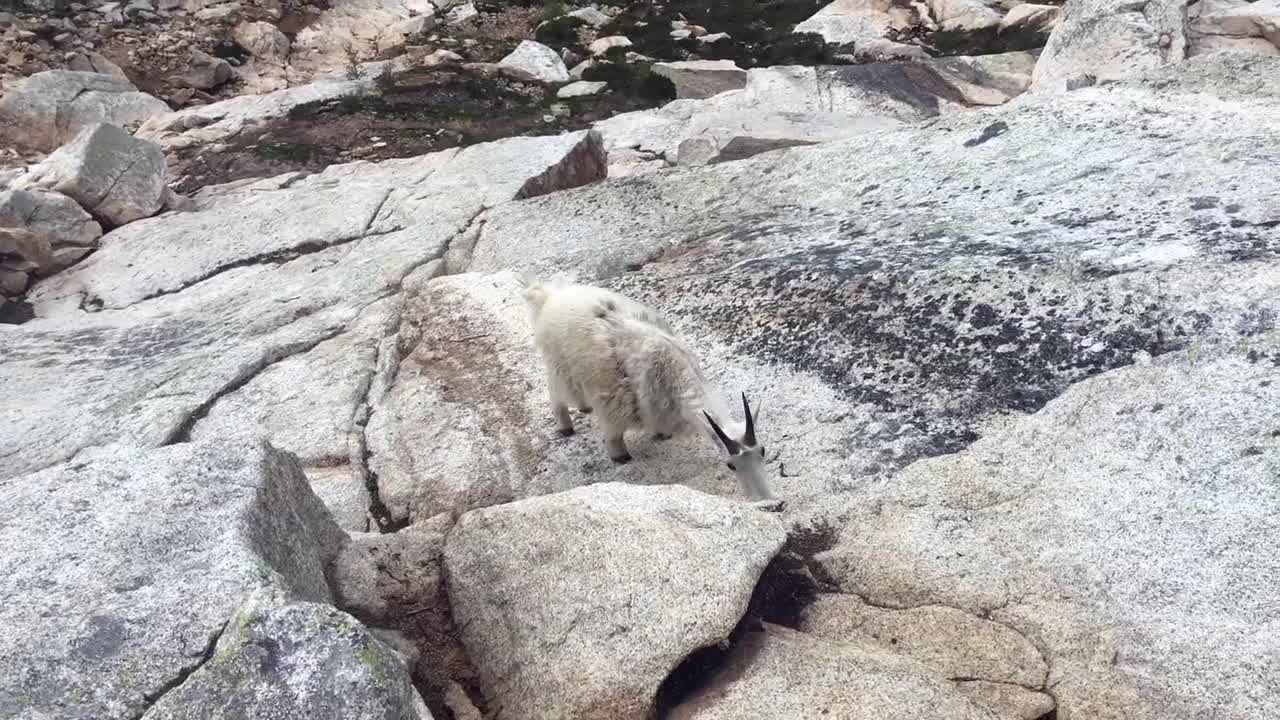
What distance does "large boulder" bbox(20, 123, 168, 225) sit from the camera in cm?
1211

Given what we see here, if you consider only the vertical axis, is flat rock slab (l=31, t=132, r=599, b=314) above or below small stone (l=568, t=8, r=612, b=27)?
below

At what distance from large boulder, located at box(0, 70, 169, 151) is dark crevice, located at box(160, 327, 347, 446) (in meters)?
10.5

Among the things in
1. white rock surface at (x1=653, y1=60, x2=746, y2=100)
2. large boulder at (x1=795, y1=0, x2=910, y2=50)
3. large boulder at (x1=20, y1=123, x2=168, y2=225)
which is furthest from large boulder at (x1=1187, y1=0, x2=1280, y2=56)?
large boulder at (x1=20, y1=123, x2=168, y2=225)

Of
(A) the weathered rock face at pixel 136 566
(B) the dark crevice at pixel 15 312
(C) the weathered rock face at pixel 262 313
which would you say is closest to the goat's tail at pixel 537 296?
(C) the weathered rock face at pixel 262 313

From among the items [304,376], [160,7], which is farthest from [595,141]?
[160,7]

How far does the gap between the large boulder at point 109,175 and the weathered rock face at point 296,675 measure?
1072cm

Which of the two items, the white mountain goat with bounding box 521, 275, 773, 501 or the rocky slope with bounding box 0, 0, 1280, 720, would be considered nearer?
the rocky slope with bounding box 0, 0, 1280, 720

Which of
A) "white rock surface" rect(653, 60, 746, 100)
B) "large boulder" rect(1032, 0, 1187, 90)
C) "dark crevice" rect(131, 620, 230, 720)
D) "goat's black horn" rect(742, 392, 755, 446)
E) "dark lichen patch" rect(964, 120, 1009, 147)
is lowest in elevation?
"goat's black horn" rect(742, 392, 755, 446)

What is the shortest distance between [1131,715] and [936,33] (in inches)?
751

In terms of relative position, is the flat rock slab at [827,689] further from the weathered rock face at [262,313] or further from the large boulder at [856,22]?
the large boulder at [856,22]

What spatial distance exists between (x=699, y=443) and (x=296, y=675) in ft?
11.0

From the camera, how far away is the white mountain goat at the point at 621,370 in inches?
224

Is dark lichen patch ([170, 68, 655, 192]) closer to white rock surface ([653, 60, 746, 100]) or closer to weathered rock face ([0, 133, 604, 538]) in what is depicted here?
white rock surface ([653, 60, 746, 100])

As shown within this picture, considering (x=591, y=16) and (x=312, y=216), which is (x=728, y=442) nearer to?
(x=312, y=216)
